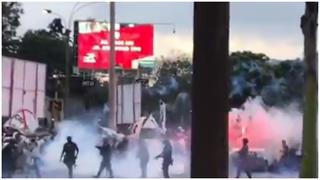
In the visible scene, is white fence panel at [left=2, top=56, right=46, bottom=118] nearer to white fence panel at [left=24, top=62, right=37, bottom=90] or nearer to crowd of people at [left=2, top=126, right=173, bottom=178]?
white fence panel at [left=24, top=62, right=37, bottom=90]

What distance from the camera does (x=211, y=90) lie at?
158 inches

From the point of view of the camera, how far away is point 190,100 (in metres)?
4.36

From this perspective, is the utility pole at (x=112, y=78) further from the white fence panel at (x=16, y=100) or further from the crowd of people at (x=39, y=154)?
the white fence panel at (x=16, y=100)

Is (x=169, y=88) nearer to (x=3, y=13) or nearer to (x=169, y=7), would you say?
(x=169, y=7)

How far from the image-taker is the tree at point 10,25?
4.29 metres

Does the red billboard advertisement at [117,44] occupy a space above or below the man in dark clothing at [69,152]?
above

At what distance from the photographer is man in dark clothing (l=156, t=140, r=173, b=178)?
4.52 metres

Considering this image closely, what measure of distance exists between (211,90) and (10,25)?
1422 mm

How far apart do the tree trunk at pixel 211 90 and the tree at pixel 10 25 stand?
119cm

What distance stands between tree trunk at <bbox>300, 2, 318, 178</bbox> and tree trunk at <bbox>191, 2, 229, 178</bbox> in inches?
24.2

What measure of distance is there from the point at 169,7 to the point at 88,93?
0.80 meters

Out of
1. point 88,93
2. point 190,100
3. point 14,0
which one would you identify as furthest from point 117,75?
point 14,0

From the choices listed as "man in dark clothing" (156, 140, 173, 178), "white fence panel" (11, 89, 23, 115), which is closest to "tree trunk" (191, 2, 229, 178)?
"man in dark clothing" (156, 140, 173, 178)

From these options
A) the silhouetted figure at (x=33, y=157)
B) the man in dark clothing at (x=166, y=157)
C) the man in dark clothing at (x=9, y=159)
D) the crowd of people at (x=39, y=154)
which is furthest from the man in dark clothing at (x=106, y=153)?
the man in dark clothing at (x=9, y=159)
